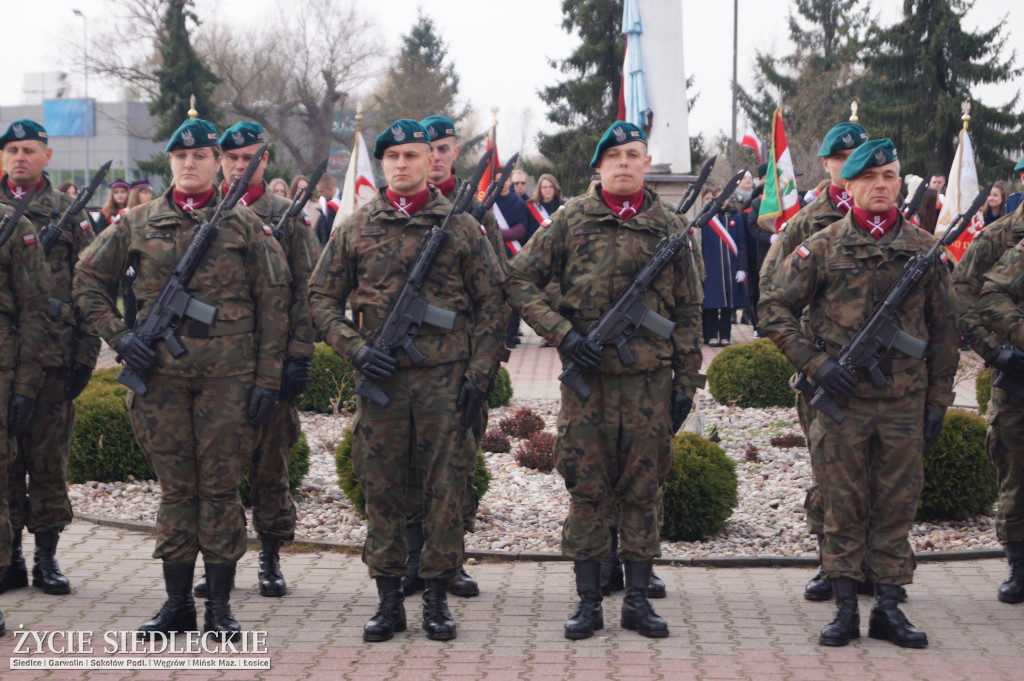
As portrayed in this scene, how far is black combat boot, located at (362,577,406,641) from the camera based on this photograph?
18.3 ft

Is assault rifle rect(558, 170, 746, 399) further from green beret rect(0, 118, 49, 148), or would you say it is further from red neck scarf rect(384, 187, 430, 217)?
green beret rect(0, 118, 49, 148)

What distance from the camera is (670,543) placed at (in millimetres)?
7516

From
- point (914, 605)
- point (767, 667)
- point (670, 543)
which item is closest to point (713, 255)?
point (670, 543)

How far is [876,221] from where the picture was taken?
5684 millimetres

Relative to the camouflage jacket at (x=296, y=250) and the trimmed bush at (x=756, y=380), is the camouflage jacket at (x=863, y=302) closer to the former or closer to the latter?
the camouflage jacket at (x=296, y=250)

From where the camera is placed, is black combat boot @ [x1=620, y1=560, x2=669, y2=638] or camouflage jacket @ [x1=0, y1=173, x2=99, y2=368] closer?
black combat boot @ [x1=620, y1=560, x2=669, y2=638]

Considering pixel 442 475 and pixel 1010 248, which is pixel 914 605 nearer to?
pixel 1010 248

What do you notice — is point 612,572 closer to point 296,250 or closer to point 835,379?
point 835,379

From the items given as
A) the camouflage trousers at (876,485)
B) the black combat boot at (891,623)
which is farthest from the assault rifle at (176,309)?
the black combat boot at (891,623)

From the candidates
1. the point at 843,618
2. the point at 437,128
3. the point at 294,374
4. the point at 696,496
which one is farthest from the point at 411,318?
the point at 696,496

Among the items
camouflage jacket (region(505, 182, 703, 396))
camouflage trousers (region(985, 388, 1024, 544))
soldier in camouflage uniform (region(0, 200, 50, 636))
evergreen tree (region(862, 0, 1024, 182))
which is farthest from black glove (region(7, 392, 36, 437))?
evergreen tree (region(862, 0, 1024, 182))

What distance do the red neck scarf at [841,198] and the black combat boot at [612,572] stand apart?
2.10 meters

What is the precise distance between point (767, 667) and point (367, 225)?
2720 millimetres

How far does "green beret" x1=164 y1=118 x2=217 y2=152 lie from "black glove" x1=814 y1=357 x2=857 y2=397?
3076 millimetres
